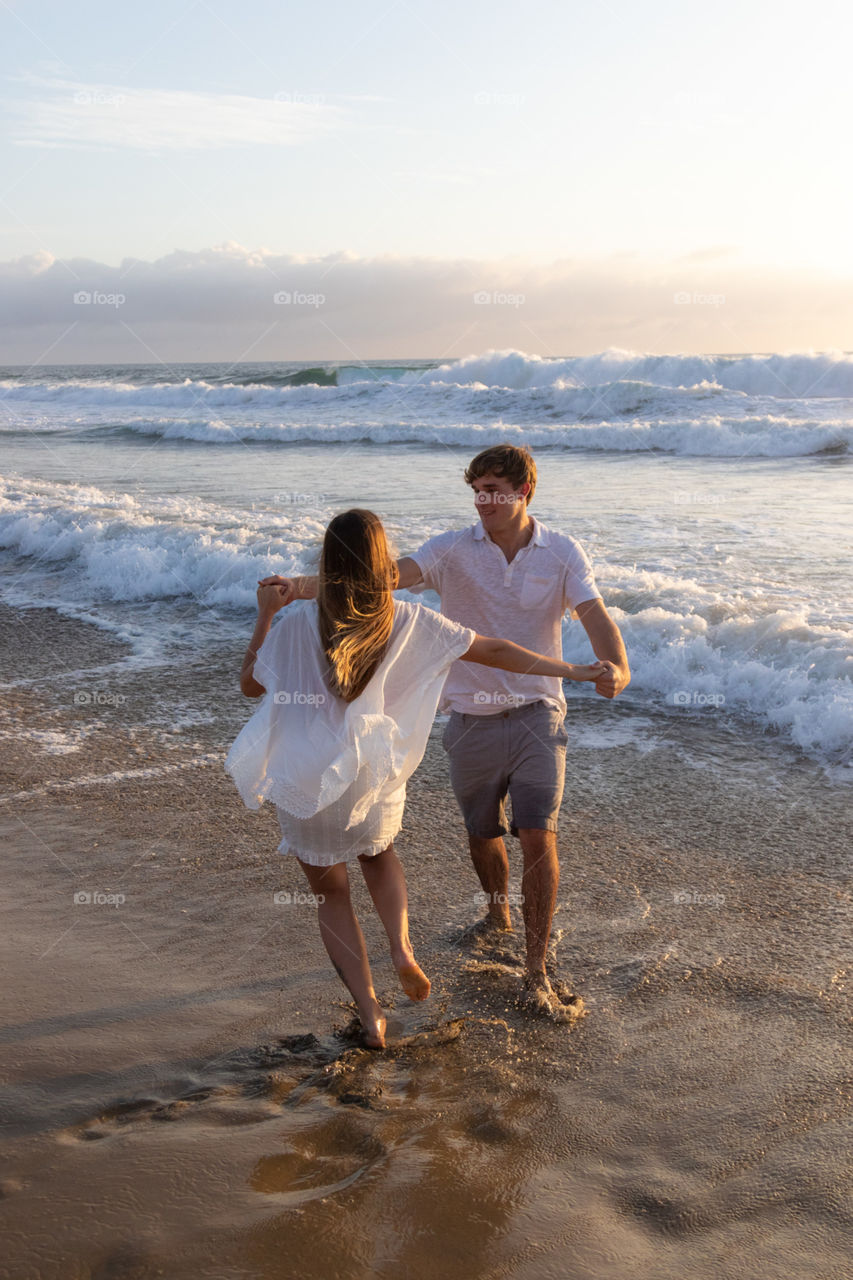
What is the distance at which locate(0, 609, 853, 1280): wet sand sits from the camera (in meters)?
2.37

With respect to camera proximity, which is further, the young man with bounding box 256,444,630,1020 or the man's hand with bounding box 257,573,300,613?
the young man with bounding box 256,444,630,1020

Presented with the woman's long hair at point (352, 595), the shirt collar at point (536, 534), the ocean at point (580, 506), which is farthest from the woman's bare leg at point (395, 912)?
the ocean at point (580, 506)

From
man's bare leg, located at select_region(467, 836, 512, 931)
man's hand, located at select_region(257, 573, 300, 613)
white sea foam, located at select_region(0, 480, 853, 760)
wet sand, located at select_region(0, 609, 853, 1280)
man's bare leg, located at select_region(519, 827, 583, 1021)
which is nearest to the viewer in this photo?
wet sand, located at select_region(0, 609, 853, 1280)

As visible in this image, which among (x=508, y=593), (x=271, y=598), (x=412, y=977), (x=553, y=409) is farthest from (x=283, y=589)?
(x=553, y=409)

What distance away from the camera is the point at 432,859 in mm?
4699

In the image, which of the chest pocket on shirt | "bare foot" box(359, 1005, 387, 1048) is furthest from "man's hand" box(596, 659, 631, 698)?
"bare foot" box(359, 1005, 387, 1048)

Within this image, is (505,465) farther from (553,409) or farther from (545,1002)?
(553,409)

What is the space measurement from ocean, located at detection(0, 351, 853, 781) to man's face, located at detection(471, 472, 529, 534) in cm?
298

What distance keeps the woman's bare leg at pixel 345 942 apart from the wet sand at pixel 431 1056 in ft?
0.37

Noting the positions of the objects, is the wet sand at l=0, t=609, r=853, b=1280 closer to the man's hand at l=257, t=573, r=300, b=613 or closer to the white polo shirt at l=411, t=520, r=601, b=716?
the white polo shirt at l=411, t=520, r=601, b=716

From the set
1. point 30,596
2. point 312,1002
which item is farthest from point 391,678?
point 30,596

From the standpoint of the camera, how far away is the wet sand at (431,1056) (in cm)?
237

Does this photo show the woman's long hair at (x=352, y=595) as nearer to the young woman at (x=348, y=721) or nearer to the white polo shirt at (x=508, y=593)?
the young woman at (x=348, y=721)

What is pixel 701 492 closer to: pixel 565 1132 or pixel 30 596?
pixel 30 596
